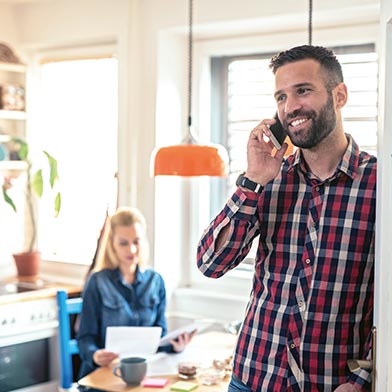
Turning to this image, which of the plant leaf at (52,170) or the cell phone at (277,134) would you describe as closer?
the cell phone at (277,134)

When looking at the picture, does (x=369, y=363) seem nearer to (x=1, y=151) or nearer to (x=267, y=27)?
(x=267, y=27)

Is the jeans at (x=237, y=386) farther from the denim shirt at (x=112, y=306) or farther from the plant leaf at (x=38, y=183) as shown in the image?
the plant leaf at (x=38, y=183)

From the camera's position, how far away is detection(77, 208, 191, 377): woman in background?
138 inches

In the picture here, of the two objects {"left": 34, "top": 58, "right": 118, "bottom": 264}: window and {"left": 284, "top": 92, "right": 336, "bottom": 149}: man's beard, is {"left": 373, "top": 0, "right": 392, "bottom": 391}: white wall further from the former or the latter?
{"left": 34, "top": 58, "right": 118, "bottom": 264}: window

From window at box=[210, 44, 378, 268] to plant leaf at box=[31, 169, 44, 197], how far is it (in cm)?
100

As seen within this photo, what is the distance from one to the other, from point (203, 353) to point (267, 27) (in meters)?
1.68

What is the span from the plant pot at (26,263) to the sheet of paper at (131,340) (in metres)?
1.50

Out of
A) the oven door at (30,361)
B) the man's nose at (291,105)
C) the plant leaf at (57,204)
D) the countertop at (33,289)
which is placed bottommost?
the oven door at (30,361)

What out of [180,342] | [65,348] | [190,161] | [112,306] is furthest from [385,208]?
[65,348]

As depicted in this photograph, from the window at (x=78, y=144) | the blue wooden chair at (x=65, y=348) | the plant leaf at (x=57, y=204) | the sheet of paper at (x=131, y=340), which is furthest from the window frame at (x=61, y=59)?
the sheet of paper at (x=131, y=340)

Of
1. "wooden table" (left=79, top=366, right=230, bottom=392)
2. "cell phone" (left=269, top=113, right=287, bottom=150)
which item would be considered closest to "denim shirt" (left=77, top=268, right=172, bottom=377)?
"wooden table" (left=79, top=366, right=230, bottom=392)

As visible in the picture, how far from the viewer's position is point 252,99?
4.10 meters

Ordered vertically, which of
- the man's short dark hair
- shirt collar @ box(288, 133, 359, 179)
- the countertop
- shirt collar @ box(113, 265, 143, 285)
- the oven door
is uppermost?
the man's short dark hair

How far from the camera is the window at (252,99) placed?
3.70m
